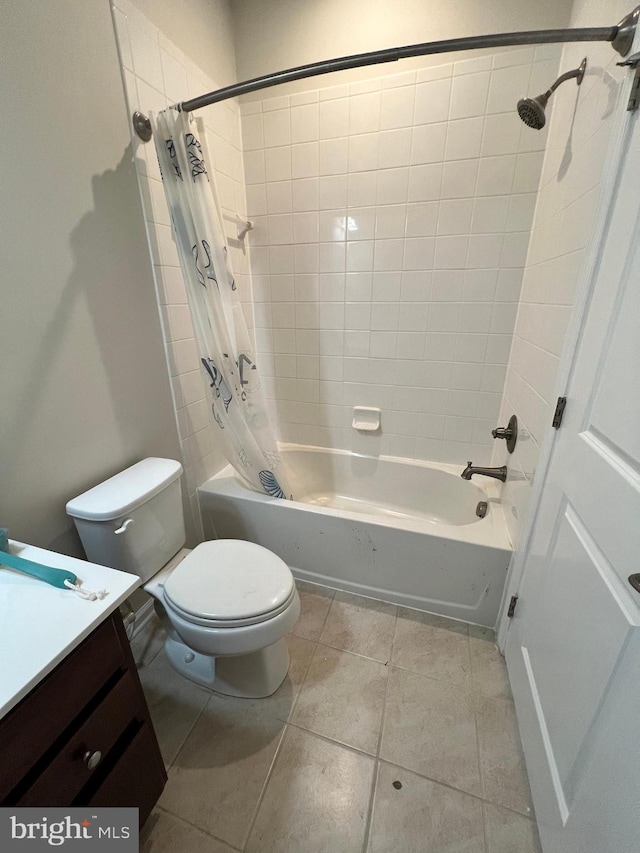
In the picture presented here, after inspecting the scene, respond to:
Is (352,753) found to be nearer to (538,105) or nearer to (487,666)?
(487,666)

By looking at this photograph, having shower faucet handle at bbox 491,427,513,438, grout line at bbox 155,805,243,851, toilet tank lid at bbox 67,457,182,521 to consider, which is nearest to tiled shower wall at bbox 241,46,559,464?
shower faucet handle at bbox 491,427,513,438

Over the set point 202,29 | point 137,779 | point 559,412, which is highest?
point 202,29

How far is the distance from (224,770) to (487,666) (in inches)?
38.2

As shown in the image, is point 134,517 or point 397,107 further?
point 397,107

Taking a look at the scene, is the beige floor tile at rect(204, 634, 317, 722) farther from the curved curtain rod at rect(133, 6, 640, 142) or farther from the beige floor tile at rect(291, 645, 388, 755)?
the curved curtain rod at rect(133, 6, 640, 142)

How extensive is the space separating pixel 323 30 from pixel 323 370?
1.48m

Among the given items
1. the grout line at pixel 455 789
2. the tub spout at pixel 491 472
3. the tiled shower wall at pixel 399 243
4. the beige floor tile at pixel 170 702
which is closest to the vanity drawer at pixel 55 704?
the beige floor tile at pixel 170 702

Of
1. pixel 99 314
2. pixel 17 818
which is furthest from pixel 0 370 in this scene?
pixel 17 818

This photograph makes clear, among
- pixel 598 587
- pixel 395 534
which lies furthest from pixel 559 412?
pixel 395 534

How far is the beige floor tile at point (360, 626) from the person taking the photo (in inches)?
54.2

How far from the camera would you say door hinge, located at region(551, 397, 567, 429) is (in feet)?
3.10

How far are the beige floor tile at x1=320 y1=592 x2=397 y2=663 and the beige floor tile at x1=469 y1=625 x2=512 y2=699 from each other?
1.04 ft

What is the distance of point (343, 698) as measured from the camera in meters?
1.20

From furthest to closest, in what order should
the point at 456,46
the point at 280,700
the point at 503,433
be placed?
the point at 503,433 → the point at 280,700 → the point at 456,46
